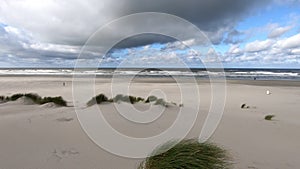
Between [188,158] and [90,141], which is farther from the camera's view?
[90,141]

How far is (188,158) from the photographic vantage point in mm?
3342

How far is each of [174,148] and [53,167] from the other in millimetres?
1806

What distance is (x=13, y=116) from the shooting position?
695 centimetres

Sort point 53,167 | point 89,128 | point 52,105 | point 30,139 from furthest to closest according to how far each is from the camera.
Result: point 52,105, point 89,128, point 30,139, point 53,167

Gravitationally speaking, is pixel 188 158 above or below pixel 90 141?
above

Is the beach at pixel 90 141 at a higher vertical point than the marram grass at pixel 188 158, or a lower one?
lower

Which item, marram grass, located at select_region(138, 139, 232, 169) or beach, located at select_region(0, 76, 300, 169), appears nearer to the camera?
marram grass, located at select_region(138, 139, 232, 169)

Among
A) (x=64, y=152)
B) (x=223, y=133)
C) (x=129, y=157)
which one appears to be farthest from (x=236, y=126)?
(x=64, y=152)

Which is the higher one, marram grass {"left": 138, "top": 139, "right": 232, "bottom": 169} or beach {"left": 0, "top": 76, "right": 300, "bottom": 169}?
marram grass {"left": 138, "top": 139, "right": 232, "bottom": 169}

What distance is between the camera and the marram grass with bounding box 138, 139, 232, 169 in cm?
331

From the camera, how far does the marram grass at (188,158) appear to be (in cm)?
331

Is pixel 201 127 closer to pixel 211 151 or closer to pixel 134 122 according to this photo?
pixel 134 122

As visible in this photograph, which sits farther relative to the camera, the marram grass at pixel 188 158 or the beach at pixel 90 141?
the beach at pixel 90 141

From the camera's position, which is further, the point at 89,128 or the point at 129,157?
the point at 89,128
